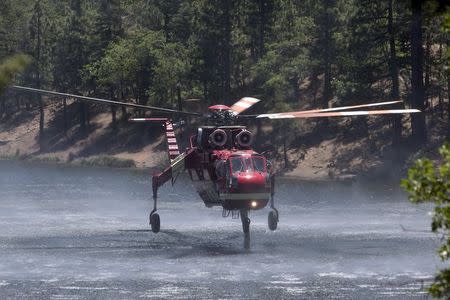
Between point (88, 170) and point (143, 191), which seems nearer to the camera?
point (143, 191)

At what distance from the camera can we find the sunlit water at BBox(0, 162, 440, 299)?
27.5m

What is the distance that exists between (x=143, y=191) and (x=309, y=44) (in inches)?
1108

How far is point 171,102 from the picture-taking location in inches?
3915

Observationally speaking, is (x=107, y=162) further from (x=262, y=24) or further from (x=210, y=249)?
(x=210, y=249)

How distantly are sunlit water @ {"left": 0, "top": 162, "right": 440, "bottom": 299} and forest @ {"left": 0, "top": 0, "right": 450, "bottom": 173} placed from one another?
14.6 metres

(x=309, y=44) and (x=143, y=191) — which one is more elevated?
(x=309, y=44)

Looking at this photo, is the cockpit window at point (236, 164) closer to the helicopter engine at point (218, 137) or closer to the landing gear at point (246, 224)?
the helicopter engine at point (218, 137)

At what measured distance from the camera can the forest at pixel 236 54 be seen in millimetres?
72625

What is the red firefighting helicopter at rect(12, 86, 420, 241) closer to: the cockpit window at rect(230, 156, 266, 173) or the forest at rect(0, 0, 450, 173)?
the cockpit window at rect(230, 156, 266, 173)

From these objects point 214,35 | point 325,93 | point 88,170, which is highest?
point 214,35

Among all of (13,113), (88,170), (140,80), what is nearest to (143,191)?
(88,170)

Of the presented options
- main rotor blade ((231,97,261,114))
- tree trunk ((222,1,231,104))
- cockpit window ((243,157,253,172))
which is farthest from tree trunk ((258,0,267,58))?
cockpit window ((243,157,253,172))

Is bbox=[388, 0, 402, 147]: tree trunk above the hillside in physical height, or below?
above

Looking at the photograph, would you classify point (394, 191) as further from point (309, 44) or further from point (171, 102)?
point (171, 102)
